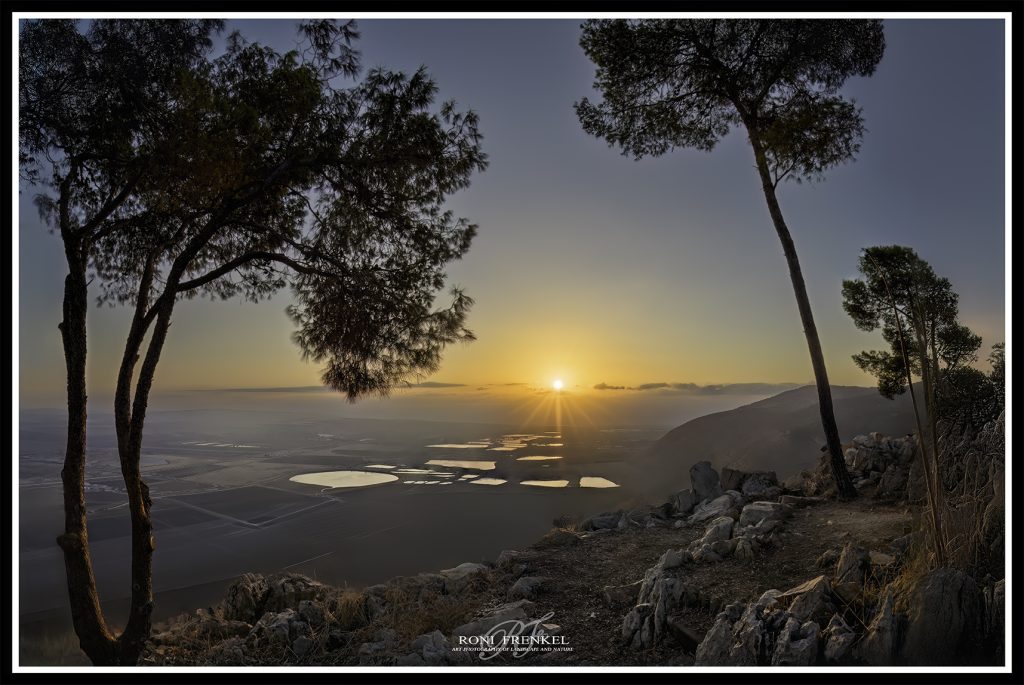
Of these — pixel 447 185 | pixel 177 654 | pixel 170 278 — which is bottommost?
pixel 177 654

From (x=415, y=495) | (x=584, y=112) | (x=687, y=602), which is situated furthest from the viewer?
(x=415, y=495)

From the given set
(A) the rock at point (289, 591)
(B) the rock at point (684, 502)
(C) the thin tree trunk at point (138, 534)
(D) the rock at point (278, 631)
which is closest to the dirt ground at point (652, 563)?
(B) the rock at point (684, 502)

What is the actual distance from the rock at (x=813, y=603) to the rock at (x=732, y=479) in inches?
257

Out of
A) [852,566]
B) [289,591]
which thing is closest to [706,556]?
[852,566]

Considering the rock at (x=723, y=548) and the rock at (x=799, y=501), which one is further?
the rock at (x=799, y=501)

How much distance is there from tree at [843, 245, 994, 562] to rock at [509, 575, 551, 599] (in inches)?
157

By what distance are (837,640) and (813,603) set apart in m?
0.36

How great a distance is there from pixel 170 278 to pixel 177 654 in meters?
4.14

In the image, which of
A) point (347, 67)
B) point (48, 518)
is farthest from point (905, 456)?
point (48, 518)

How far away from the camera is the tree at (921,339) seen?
14.9 feet

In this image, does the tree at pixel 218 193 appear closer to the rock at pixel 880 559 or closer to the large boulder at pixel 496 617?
the large boulder at pixel 496 617

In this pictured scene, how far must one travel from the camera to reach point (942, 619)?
383 centimetres

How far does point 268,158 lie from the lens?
686cm

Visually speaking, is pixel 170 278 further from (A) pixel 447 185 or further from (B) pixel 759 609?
(B) pixel 759 609
